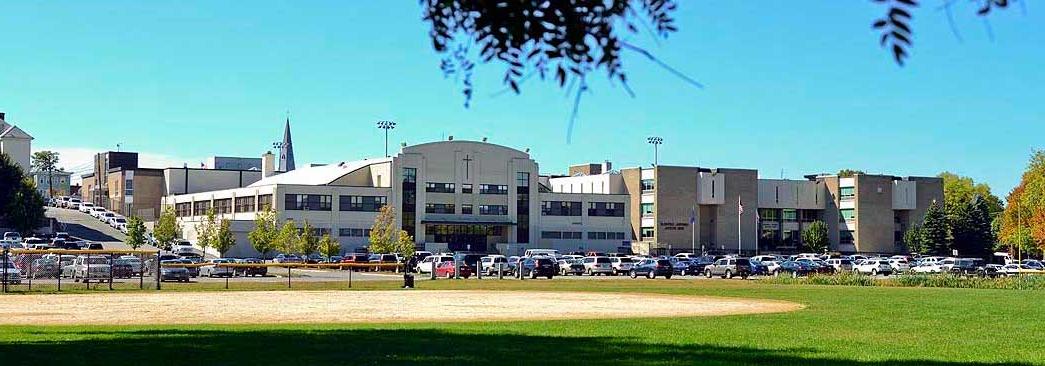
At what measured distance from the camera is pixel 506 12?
29.3 feet

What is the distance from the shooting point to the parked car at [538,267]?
79.2 meters

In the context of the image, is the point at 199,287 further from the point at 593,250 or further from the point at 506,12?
the point at 593,250

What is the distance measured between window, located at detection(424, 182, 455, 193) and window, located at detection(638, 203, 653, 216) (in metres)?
24.7

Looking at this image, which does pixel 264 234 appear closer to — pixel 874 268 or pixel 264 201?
pixel 264 201

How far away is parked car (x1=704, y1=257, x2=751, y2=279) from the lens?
8575cm

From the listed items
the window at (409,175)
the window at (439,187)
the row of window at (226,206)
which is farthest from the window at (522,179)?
the row of window at (226,206)

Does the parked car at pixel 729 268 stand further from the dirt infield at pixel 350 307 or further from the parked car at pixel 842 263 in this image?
the dirt infield at pixel 350 307

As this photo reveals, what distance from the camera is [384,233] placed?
109688 mm

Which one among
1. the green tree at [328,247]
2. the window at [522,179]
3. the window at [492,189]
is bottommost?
the green tree at [328,247]

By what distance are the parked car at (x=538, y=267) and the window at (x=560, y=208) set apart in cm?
4860

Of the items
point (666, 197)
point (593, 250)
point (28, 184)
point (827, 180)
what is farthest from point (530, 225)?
point (28, 184)

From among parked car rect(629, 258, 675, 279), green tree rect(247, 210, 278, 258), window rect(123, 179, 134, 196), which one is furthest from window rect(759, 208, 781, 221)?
window rect(123, 179, 134, 196)

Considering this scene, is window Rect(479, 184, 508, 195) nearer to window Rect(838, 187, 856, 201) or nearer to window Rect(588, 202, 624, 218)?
window Rect(588, 202, 624, 218)

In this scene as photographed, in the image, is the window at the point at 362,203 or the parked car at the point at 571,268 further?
the window at the point at 362,203
